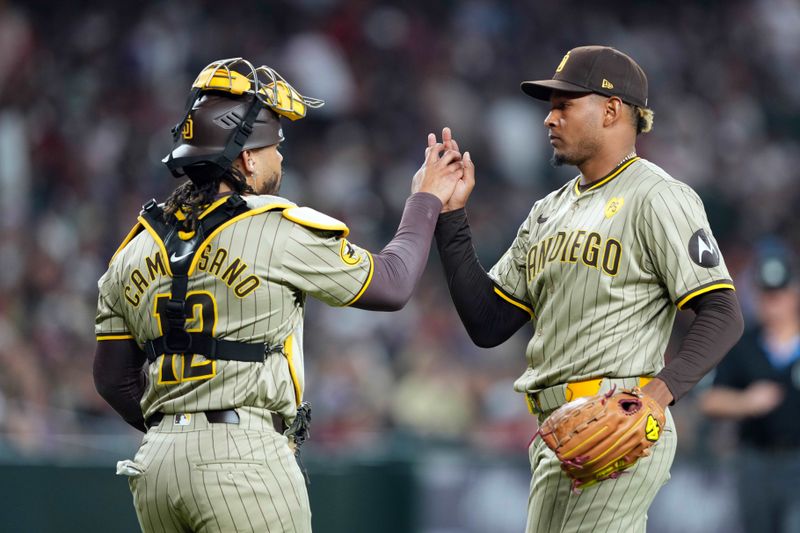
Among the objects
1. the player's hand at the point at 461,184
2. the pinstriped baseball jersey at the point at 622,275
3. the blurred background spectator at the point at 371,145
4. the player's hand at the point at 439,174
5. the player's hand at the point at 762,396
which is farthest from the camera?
the blurred background spectator at the point at 371,145

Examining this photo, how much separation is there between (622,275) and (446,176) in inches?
31.4

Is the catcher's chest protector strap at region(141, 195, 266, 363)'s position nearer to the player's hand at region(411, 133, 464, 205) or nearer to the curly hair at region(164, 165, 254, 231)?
the curly hair at region(164, 165, 254, 231)

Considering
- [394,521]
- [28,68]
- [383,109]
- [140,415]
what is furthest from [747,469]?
[28,68]

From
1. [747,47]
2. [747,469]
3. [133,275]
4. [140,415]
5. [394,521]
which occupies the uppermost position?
[747,47]

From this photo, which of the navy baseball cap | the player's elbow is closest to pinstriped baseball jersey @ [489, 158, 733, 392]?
the navy baseball cap

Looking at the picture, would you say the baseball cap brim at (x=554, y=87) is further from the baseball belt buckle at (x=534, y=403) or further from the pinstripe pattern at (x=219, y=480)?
the pinstripe pattern at (x=219, y=480)

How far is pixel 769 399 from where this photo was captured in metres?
6.26

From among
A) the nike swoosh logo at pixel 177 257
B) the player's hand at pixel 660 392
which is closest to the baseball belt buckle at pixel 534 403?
the player's hand at pixel 660 392

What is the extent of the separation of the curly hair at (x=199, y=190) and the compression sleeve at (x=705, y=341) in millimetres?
1407

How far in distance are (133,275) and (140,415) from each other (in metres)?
0.63

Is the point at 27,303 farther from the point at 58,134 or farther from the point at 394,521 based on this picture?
the point at 394,521

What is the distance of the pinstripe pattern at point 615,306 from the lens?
3.71m

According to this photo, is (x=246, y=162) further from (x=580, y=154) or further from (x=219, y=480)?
(x=580, y=154)

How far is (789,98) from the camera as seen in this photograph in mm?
13023
